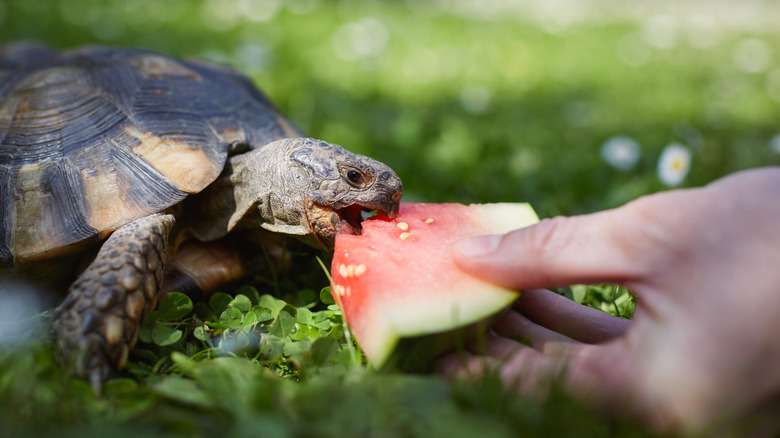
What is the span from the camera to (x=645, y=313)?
1.29 metres

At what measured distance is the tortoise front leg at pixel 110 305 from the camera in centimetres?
139

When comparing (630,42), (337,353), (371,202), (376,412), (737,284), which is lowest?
(337,353)

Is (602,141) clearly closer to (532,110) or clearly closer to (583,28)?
(532,110)

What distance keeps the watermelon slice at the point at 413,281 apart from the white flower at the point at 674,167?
1.48 metres

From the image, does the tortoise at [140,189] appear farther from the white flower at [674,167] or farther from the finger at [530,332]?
the white flower at [674,167]

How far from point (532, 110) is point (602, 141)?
94cm

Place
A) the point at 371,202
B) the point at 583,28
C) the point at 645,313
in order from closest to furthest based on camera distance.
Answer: the point at 645,313 → the point at 371,202 → the point at 583,28

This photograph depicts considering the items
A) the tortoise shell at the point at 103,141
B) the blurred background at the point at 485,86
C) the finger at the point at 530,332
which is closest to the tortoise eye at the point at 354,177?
the tortoise shell at the point at 103,141

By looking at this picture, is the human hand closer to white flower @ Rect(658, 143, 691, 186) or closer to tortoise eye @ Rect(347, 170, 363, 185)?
tortoise eye @ Rect(347, 170, 363, 185)

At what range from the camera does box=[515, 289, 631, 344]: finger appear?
5.40 feet

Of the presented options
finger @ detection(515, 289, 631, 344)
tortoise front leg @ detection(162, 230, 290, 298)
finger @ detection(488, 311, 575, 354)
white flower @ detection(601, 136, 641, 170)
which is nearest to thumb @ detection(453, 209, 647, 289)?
finger @ detection(488, 311, 575, 354)

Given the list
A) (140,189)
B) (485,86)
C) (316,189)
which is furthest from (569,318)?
(485,86)

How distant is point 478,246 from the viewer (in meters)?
1.47

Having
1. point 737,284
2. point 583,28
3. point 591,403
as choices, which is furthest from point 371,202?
point 583,28
